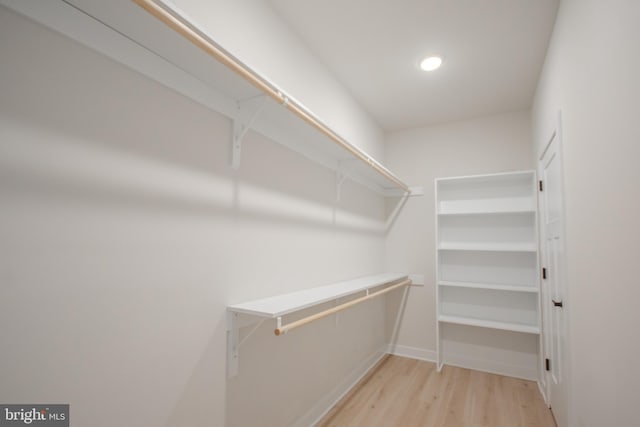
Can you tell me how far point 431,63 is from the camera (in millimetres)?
2379

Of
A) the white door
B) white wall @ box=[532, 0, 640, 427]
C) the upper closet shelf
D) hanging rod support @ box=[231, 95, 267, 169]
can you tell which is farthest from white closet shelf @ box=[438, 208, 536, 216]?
hanging rod support @ box=[231, 95, 267, 169]

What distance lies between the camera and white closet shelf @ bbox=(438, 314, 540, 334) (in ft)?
9.04

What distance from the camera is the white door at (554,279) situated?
1.86m

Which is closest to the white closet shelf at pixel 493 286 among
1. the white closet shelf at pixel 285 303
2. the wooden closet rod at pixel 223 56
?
the white closet shelf at pixel 285 303

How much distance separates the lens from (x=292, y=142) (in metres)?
1.90

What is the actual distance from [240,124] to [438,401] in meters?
2.52

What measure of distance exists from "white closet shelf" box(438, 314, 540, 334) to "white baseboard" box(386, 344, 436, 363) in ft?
1.62

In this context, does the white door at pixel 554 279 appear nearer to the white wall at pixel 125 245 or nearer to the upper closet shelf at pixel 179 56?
the upper closet shelf at pixel 179 56

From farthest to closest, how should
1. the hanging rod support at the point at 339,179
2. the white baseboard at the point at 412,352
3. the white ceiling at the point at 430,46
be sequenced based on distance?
the white baseboard at the point at 412,352
the hanging rod support at the point at 339,179
the white ceiling at the point at 430,46

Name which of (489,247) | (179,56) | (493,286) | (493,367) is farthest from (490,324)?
(179,56)

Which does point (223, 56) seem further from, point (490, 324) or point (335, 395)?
point (490, 324)

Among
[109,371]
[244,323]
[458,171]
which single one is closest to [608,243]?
[244,323]

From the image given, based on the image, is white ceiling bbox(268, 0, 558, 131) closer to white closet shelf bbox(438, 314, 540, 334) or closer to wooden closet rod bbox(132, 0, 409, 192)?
wooden closet rod bbox(132, 0, 409, 192)

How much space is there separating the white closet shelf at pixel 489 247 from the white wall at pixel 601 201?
1206 mm
